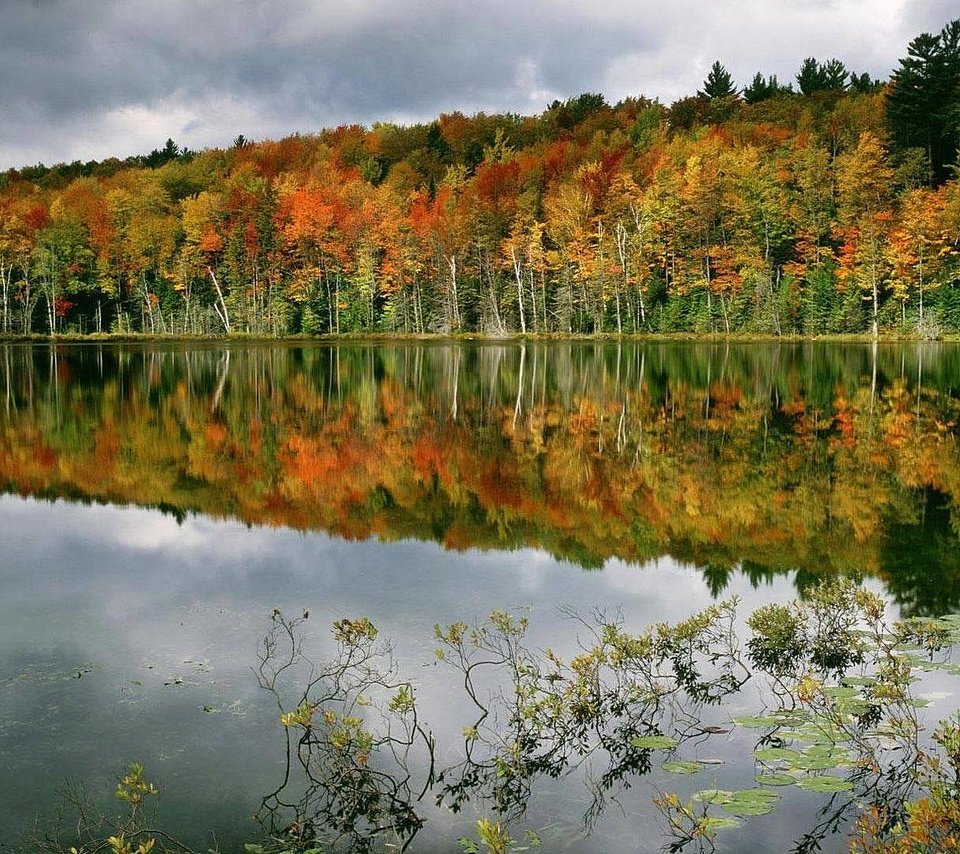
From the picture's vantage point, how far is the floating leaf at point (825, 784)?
593 centimetres

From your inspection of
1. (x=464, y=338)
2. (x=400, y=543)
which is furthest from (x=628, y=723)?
(x=464, y=338)

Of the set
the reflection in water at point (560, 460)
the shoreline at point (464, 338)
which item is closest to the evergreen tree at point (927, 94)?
the shoreline at point (464, 338)

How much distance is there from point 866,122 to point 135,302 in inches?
2833

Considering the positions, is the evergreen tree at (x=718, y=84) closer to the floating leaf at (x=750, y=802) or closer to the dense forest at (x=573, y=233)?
the dense forest at (x=573, y=233)

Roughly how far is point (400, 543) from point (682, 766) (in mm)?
6555

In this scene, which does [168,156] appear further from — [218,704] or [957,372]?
[218,704]

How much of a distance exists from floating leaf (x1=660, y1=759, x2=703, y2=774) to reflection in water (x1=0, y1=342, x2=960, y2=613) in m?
4.21

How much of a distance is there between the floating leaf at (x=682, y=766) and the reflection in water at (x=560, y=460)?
4206 millimetres

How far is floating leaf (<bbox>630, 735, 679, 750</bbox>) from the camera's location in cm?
659

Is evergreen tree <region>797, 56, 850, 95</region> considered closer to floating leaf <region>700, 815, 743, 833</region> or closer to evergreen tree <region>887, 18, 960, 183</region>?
evergreen tree <region>887, 18, 960, 183</region>

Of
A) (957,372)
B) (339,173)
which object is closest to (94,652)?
(957,372)

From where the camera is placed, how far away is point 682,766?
20.7 ft

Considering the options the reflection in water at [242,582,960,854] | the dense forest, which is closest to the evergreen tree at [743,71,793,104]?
the dense forest

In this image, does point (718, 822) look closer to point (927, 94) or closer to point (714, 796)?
point (714, 796)
